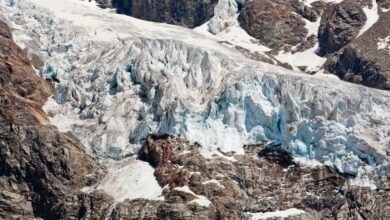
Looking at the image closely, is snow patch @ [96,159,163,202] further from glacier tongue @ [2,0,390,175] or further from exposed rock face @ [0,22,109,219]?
glacier tongue @ [2,0,390,175]

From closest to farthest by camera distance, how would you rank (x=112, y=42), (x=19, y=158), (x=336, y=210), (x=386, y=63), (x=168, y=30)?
(x=336, y=210), (x=19, y=158), (x=112, y=42), (x=386, y=63), (x=168, y=30)

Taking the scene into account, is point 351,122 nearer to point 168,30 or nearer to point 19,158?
point 19,158

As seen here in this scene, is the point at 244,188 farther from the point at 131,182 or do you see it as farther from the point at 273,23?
the point at 273,23

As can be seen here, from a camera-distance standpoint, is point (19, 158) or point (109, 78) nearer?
point (19, 158)

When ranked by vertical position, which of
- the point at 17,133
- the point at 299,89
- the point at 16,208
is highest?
the point at 299,89

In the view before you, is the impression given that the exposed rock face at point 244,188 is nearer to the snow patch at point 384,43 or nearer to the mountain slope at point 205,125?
the mountain slope at point 205,125

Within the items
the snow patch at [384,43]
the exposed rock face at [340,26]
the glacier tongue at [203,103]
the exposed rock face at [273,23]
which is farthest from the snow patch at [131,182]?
the exposed rock face at [273,23]

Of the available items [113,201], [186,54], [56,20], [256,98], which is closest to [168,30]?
[56,20]
